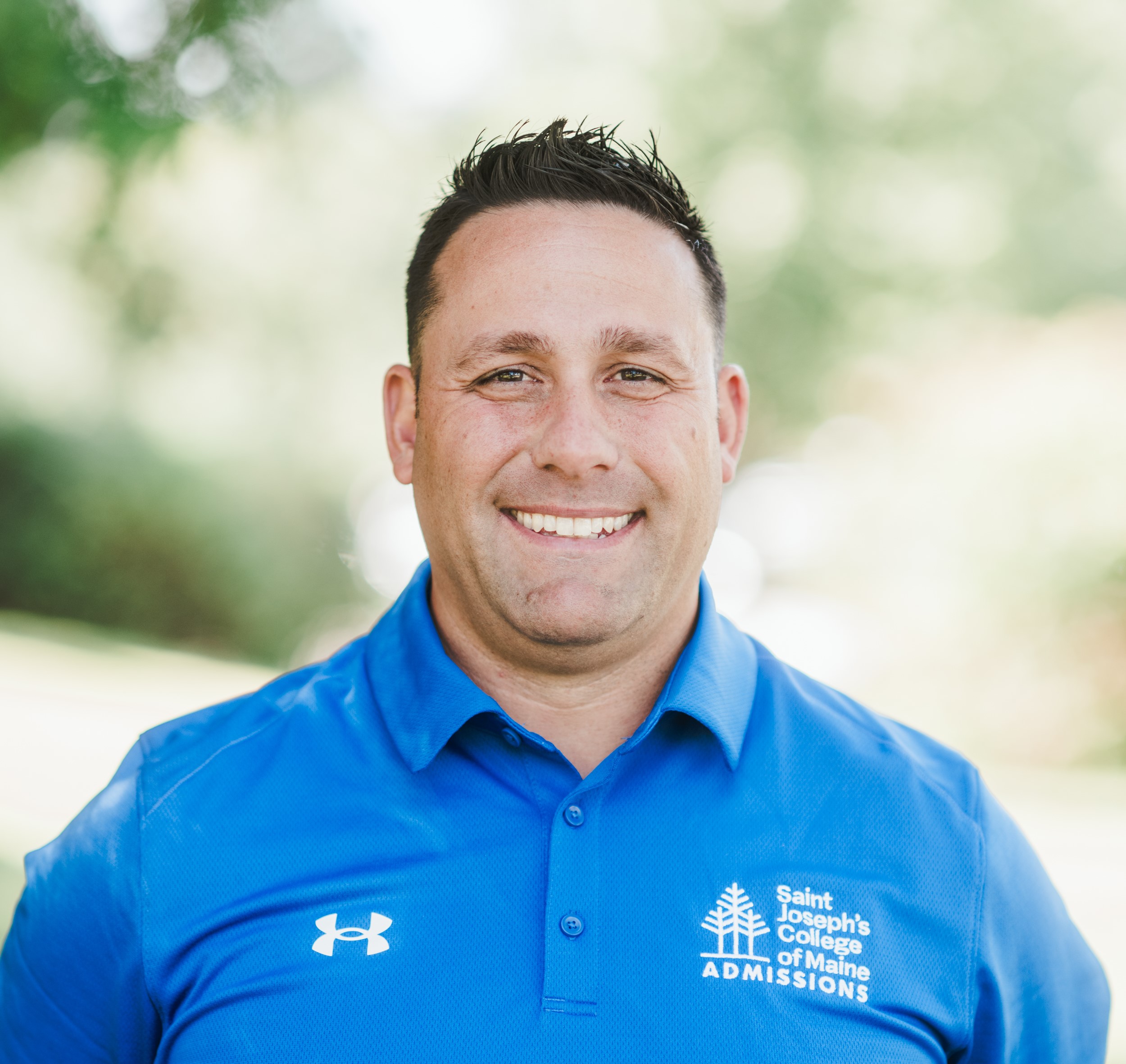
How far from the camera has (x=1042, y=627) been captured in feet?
27.0

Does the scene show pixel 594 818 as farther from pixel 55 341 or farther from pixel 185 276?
pixel 55 341

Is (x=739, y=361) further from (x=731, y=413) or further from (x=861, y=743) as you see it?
(x=861, y=743)

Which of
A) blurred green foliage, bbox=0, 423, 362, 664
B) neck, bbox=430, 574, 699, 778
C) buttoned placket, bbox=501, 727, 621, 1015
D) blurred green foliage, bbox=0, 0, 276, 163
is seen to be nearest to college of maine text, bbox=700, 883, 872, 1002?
buttoned placket, bbox=501, 727, 621, 1015

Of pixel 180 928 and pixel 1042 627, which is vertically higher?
pixel 1042 627

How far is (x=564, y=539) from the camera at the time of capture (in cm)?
190

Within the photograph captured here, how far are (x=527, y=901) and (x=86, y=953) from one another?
29.6 inches

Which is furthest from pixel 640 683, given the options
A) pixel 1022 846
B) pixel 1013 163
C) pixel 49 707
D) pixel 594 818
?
pixel 1013 163

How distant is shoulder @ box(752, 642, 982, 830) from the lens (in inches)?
75.7

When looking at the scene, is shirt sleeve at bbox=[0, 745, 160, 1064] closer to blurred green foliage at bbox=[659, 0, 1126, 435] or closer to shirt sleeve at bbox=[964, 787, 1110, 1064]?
shirt sleeve at bbox=[964, 787, 1110, 1064]

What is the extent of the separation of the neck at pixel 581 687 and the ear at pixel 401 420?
1.05ft

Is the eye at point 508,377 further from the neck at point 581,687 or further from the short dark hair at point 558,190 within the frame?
the neck at point 581,687

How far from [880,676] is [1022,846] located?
721cm

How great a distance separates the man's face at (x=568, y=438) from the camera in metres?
1.89

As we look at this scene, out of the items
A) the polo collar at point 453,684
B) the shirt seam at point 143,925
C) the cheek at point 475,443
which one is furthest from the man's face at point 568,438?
the shirt seam at point 143,925
